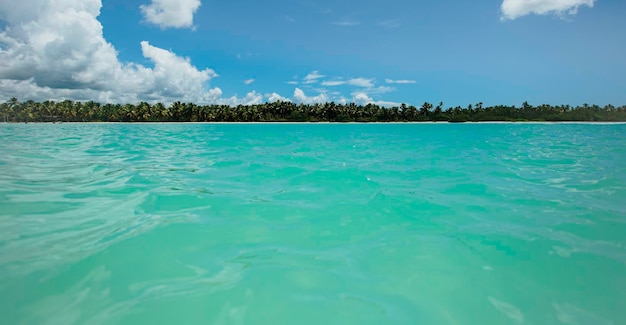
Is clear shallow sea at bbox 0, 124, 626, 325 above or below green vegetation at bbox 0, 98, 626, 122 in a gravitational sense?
below

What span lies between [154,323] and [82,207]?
4.53m

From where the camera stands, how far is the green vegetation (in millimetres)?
114750

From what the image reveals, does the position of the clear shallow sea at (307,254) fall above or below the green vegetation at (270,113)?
below

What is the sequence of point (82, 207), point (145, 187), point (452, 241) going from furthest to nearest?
point (145, 187)
point (82, 207)
point (452, 241)

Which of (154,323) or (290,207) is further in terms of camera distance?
(290,207)

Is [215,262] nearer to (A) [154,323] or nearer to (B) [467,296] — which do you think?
(A) [154,323]

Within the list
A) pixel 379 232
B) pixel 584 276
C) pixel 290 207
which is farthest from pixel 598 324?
pixel 290 207

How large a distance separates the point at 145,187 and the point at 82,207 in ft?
6.56

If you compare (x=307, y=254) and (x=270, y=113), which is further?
(x=270, y=113)

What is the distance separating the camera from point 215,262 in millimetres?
4293

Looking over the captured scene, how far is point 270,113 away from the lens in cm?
11781

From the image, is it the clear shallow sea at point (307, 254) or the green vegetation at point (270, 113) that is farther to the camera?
the green vegetation at point (270, 113)

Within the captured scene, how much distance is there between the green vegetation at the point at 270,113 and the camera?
115 m

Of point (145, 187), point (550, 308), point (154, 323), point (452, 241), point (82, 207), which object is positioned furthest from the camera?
point (145, 187)
